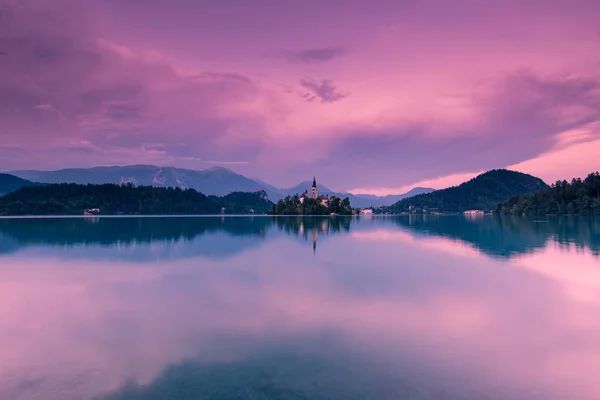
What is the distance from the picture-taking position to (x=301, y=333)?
15.7 meters

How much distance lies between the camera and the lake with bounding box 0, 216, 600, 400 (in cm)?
1102

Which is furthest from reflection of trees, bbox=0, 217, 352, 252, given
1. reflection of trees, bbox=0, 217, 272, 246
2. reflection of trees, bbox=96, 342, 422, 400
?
reflection of trees, bbox=96, 342, 422, 400

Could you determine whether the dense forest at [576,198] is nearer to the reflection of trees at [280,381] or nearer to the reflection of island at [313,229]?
the reflection of island at [313,229]

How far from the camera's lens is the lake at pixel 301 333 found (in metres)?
11.0

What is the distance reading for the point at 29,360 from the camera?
13.1m

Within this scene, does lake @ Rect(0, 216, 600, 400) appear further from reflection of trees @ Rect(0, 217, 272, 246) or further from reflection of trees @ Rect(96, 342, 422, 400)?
reflection of trees @ Rect(0, 217, 272, 246)

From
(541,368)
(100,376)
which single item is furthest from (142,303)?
(541,368)

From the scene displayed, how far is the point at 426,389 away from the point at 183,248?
44050mm

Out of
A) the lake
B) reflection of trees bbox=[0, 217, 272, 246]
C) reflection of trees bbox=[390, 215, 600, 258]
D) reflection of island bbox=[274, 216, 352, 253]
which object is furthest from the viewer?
reflection of island bbox=[274, 216, 352, 253]

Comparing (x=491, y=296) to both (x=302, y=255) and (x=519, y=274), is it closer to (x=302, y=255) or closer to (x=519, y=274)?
(x=519, y=274)

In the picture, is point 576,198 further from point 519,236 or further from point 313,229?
point 313,229

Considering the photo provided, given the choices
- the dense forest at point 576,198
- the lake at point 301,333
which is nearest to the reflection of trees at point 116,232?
the lake at point 301,333

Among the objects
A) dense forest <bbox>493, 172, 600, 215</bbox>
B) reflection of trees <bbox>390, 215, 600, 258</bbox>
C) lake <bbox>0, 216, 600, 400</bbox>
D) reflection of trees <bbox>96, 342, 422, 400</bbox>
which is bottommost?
lake <bbox>0, 216, 600, 400</bbox>

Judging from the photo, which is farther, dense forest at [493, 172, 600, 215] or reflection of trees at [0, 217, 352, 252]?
dense forest at [493, 172, 600, 215]
